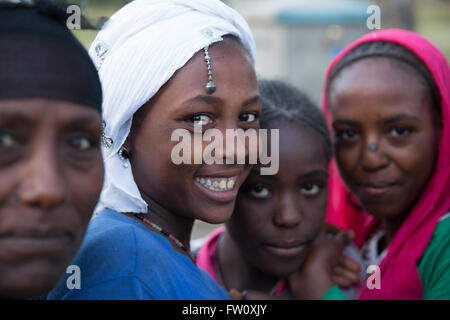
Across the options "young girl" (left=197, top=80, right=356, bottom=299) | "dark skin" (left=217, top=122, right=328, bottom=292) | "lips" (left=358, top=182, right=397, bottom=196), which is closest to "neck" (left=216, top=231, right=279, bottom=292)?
"young girl" (left=197, top=80, right=356, bottom=299)

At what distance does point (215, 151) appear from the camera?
6.60 ft

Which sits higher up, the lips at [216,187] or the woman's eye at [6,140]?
the woman's eye at [6,140]

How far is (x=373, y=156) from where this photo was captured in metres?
2.73

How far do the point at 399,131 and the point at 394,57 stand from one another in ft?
1.42

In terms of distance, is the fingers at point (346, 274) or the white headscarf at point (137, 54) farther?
the fingers at point (346, 274)

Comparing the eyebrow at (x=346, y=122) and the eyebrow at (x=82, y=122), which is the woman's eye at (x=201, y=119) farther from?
the eyebrow at (x=346, y=122)

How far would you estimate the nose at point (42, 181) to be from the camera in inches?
49.1

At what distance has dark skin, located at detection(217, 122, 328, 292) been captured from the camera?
2598mm

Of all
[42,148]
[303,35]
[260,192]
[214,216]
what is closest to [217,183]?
[214,216]

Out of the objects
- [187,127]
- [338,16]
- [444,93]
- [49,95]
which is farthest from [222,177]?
[338,16]

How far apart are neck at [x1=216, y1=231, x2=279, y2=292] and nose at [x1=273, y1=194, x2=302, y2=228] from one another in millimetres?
411

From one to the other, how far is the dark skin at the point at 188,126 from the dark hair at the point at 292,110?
2.03 feet

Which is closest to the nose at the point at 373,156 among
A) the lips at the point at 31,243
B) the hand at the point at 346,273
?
the hand at the point at 346,273
